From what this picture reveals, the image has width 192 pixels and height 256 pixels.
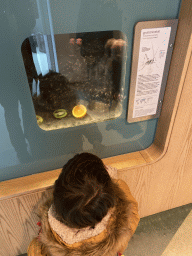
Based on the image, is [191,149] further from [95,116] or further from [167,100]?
[95,116]

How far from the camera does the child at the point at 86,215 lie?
60 centimetres

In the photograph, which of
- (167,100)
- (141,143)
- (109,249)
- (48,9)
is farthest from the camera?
(141,143)

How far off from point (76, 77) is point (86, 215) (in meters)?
0.51

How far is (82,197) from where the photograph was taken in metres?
0.59

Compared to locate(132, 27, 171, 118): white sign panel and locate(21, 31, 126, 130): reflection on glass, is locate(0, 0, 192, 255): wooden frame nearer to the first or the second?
locate(132, 27, 171, 118): white sign panel

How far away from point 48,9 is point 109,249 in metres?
0.83

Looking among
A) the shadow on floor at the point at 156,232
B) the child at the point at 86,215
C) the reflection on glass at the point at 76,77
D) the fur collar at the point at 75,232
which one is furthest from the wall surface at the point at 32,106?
the shadow on floor at the point at 156,232

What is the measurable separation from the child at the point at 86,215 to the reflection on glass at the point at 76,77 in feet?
0.78

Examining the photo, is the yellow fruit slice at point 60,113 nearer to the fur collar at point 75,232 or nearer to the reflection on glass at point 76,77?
the reflection on glass at point 76,77

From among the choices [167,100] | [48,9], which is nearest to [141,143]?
[167,100]

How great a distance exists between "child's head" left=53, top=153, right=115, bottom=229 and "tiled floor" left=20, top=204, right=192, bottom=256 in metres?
0.84

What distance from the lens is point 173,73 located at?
823mm

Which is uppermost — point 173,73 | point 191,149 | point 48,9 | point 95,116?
point 48,9

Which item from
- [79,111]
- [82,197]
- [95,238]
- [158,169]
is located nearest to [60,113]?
[79,111]
